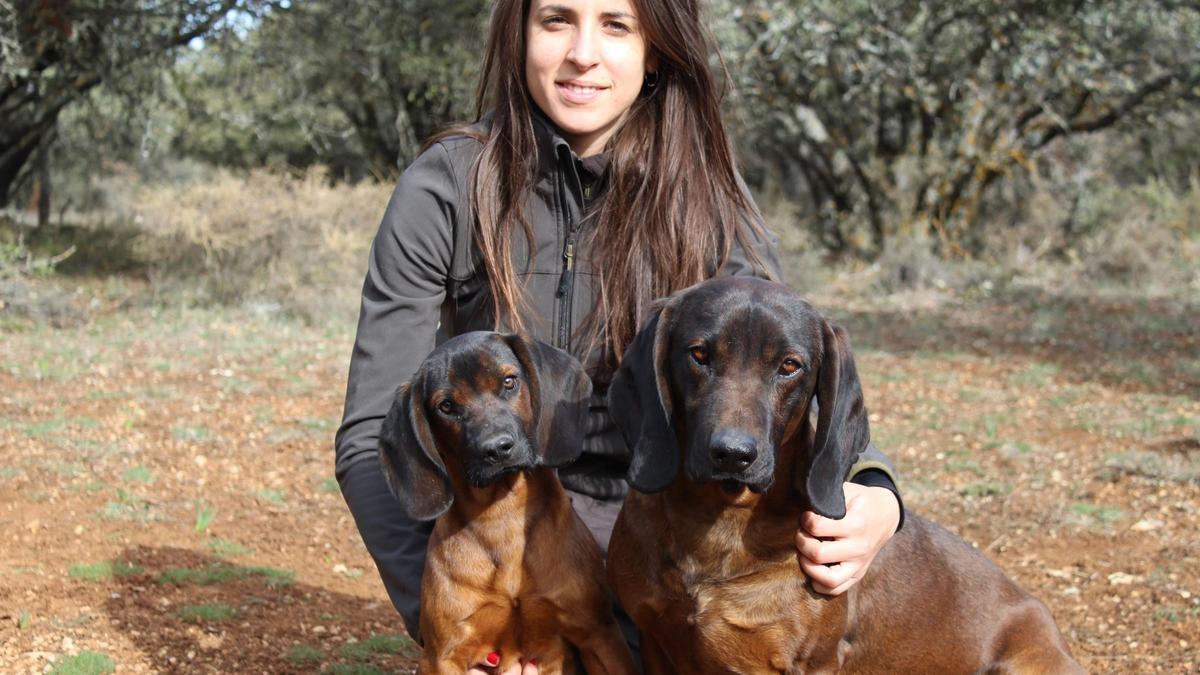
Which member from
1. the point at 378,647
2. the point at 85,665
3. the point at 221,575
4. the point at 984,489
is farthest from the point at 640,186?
the point at 984,489

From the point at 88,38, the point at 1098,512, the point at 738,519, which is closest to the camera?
the point at 738,519

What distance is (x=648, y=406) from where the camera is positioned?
3057 millimetres

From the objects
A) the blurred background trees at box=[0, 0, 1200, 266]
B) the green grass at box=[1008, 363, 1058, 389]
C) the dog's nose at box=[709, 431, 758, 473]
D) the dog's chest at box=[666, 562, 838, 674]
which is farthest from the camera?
the blurred background trees at box=[0, 0, 1200, 266]

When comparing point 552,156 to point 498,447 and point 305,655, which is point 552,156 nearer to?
point 498,447

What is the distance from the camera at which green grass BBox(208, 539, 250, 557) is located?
605 centimetres

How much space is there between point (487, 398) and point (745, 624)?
0.93 metres

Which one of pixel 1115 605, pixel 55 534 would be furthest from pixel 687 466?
pixel 55 534

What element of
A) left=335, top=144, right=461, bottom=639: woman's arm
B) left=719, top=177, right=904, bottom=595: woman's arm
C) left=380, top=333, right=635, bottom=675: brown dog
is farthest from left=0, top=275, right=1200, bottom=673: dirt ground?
left=719, top=177, right=904, bottom=595: woman's arm

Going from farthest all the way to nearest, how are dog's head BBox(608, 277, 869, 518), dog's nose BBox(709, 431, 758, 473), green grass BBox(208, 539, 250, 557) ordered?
green grass BBox(208, 539, 250, 557), dog's head BBox(608, 277, 869, 518), dog's nose BBox(709, 431, 758, 473)

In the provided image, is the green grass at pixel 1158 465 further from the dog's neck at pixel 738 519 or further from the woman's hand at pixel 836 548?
the dog's neck at pixel 738 519

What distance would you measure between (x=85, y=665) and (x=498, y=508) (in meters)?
1.97

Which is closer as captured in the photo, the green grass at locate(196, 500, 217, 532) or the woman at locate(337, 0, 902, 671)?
the woman at locate(337, 0, 902, 671)

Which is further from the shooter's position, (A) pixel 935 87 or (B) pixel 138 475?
(A) pixel 935 87

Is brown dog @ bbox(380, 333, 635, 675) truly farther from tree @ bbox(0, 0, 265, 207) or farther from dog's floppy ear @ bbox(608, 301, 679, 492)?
tree @ bbox(0, 0, 265, 207)
